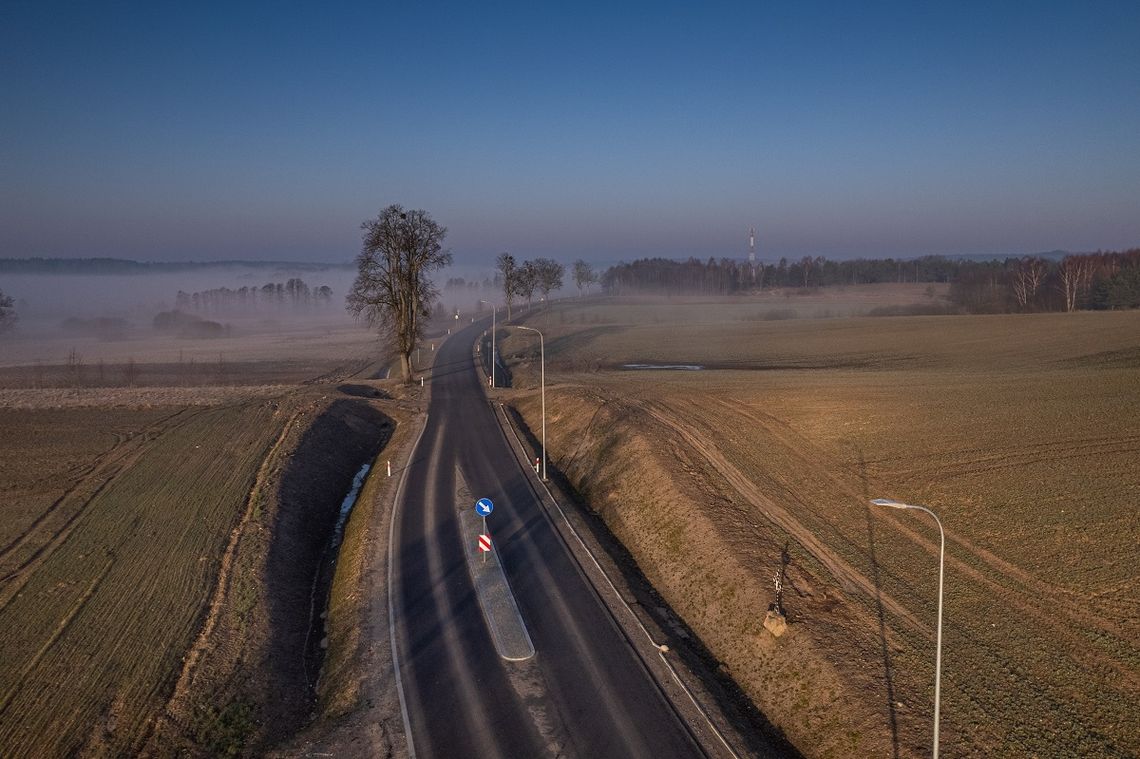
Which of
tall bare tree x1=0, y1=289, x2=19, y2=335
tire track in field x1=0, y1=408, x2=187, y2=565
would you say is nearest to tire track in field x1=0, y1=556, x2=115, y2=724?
tire track in field x1=0, y1=408, x2=187, y2=565

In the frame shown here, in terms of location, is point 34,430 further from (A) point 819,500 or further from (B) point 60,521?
(A) point 819,500

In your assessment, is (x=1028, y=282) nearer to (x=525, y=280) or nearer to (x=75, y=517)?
(x=525, y=280)

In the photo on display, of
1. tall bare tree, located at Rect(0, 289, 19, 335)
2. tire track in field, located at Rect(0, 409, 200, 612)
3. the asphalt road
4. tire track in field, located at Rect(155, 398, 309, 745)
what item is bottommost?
the asphalt road

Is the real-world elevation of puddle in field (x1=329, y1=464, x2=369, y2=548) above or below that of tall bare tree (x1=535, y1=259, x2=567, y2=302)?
below

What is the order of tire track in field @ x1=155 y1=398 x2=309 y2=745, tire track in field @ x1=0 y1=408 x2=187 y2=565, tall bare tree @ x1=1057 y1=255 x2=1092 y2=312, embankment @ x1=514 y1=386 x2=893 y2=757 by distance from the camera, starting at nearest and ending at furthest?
1. tire track in field @ x1=155 y1=398 x2=309 y2=745
2. embankment @ x1=514 y1=386 x2=893 y2=757
3. tire track in field @ x1=0 y1=408 x2=187 y2=565
4. tall bare tree @ x1=1057 y1=255 x2=1092 y2=312

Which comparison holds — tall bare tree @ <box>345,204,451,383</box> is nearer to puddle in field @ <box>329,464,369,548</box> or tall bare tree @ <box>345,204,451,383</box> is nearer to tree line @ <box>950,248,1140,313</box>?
puddle in field @ <box>329,464,369,548</box>

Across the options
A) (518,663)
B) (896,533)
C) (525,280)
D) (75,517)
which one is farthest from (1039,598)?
(525,280)

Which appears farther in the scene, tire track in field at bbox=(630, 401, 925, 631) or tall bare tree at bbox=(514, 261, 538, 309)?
tall bare tree at bbox=(514, 261, 538, 309)
